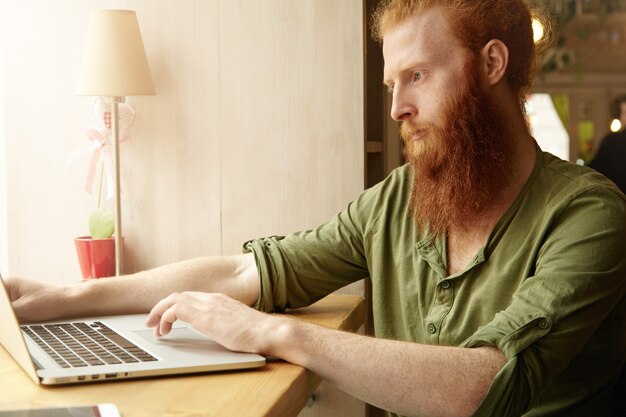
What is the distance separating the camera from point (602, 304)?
1.29m

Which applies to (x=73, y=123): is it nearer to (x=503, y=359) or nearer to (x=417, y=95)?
(x=417, y=95)

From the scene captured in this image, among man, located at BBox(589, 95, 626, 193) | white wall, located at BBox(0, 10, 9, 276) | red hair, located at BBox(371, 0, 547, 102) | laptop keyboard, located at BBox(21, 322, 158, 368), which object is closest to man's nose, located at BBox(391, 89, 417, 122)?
red hair, located at BBox(371, 0, 547, 102)

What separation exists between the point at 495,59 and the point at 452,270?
1.26ft

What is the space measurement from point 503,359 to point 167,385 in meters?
0.45

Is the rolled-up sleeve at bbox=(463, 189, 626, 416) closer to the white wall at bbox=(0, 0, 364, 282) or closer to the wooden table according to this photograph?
the wooden table

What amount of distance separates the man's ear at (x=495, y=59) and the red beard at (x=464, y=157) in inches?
0.9

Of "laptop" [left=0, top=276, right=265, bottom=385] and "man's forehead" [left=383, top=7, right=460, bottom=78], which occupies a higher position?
"man's forehead" [left=383, top=7, right=460, bottom=78]

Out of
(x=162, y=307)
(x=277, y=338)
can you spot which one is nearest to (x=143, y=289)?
(x=162, y=307)

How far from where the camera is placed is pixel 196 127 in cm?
219

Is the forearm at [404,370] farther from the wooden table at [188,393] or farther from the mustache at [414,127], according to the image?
the mustache at [414,127]

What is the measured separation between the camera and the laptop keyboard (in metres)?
1.14

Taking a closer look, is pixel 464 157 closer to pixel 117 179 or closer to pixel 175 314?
pixel 175 314

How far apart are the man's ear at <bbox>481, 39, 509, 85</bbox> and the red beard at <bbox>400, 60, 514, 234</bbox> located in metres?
0.02

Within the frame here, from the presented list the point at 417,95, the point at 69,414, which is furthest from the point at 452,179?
the point at 69,414
